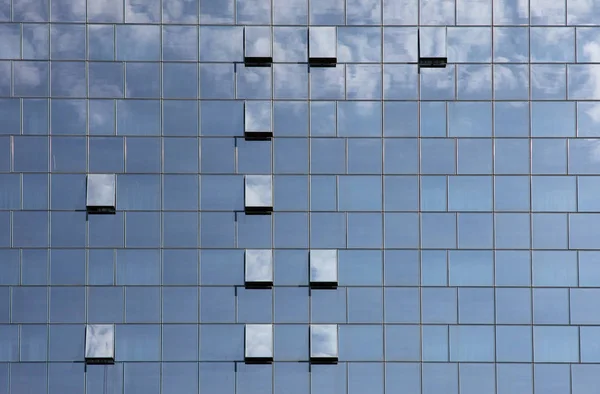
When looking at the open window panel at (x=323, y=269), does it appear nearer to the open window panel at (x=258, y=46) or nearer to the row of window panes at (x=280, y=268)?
the row of window panes at (x=280, y=268)

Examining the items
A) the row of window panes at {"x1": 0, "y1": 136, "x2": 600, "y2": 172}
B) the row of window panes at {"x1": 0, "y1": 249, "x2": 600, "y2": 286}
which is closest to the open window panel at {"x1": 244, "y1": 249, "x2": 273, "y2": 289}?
the row of window panes at {"x1": 0, "y1": 249, "x2": 600, "y2": 286}

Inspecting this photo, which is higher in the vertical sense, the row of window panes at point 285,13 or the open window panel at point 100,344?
the row of window panes at point 285,13

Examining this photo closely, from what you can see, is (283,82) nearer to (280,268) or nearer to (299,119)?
(299,119)

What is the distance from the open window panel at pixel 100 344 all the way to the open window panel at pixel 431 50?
32.9 feet

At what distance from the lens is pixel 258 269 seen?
18.5 metres

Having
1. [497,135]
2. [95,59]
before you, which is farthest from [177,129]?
[497,135]

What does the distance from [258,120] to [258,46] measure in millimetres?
1875

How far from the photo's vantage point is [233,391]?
18.4 m

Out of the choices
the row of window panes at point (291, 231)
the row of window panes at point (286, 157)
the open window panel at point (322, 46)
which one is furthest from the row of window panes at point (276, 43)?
the row of window panes at point (291, 231)

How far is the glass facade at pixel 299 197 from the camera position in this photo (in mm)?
18422

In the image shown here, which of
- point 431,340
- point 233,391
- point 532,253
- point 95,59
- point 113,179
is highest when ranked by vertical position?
point 95,59

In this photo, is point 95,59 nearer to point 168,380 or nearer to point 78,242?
point 78,242

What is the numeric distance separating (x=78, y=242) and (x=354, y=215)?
266 inches

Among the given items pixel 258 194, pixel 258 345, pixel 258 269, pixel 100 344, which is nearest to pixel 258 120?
pixel 258 194
